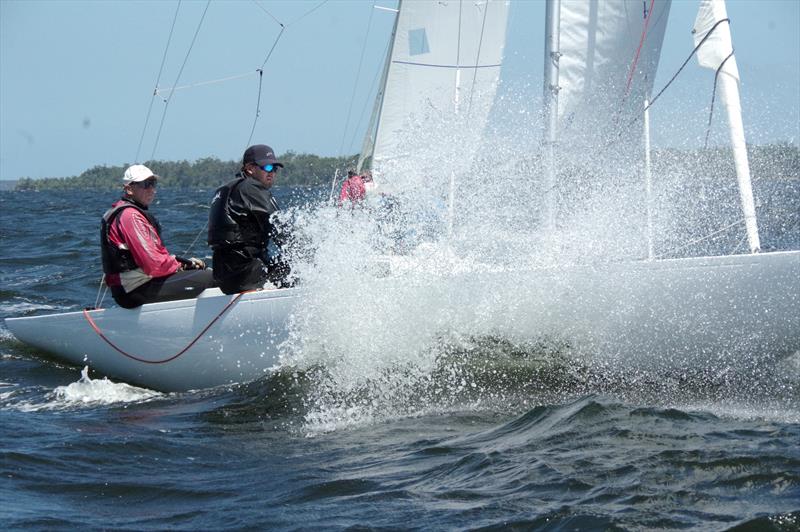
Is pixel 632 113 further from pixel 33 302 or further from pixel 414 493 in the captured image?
pixel 33 302

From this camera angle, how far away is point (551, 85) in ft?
24.1

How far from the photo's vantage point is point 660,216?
6586mm

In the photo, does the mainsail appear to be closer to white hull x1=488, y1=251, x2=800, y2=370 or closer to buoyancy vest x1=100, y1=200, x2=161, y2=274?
buoyancy vest x1=100, y1=200, x2=161, y2=274

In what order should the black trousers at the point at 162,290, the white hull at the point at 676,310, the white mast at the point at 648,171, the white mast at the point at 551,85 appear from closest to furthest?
1. the white hull at the point at 676,310
2. the black trousers at the point at 162,290
3. the white mast at the point at 648,171
4. the white mast at the point at 551,85

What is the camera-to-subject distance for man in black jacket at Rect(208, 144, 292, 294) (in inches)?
228

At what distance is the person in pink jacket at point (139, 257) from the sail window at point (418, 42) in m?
6.20

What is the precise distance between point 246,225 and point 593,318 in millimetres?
2150

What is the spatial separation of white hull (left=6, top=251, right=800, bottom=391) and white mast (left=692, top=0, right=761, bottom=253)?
944 millimetres

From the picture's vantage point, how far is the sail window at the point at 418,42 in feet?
38.0

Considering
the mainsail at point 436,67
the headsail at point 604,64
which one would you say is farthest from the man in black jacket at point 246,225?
the mainsail at point 436,67

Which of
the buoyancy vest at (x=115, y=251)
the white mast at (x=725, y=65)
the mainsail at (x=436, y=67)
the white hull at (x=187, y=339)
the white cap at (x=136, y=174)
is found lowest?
the white hull at (x=187, y=339)

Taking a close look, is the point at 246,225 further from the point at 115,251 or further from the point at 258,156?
the point at 115,251

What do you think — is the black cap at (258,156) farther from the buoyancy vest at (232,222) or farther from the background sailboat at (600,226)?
the background sailboat at (600,226)

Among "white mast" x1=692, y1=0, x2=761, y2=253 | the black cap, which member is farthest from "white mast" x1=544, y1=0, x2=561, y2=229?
the black cap
